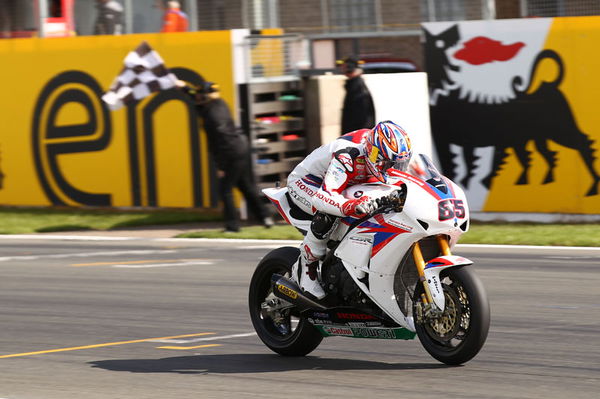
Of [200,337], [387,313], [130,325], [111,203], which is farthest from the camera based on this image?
[111,203]

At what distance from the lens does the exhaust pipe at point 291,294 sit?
810 cm

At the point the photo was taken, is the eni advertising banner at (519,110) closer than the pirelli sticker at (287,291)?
No

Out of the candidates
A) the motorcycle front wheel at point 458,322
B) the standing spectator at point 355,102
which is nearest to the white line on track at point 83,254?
the standing spectator at point 355,102

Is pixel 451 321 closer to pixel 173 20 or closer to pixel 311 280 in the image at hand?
pixel 311 280

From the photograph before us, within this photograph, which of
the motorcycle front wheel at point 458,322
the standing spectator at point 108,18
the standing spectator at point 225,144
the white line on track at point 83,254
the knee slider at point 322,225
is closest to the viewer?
the motorcycle front wheel at point 458,322

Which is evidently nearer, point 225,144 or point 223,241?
point 223,241

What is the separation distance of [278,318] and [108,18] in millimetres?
13313

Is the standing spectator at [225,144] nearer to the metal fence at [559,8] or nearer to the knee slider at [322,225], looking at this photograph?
the knee slider at [322,225]

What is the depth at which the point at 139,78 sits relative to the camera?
1884cm

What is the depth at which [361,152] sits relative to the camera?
7840 millimetres

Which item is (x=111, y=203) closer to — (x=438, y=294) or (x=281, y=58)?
(x=281, y=58)

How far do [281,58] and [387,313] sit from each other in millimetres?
11537

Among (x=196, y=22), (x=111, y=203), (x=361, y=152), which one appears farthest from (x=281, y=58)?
(x=361, y=152)

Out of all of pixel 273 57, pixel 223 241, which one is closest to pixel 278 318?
pixel 223 241
